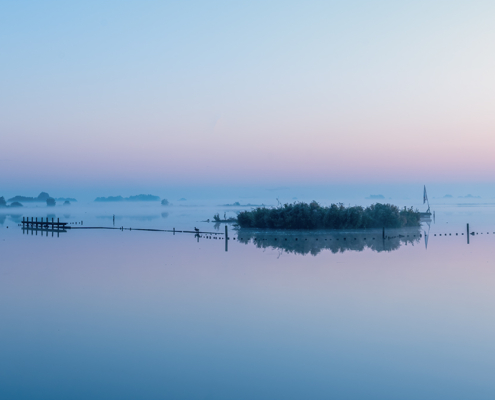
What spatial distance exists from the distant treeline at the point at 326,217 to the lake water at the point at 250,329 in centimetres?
2022

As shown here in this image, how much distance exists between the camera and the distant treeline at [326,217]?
4434 cm

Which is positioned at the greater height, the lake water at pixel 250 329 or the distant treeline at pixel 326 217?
the distant treeline at pixel 326 217

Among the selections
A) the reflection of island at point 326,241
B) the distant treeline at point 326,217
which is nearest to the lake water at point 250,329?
the reflection of island at point 326,241

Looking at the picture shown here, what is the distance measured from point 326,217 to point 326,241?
1074cm

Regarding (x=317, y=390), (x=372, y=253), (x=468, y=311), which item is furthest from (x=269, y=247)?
(x=317, y=390)

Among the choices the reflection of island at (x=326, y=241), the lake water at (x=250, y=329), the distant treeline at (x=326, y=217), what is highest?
the distant treeline at (x=326, y=217)

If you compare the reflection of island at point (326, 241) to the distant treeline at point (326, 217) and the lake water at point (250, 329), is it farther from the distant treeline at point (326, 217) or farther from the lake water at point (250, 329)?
the lake water at point (250, 329)

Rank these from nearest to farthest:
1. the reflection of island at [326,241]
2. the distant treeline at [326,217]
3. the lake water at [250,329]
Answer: the lake water at [250,329], the reflection of island at [326,241], the distant treeline at [326,217]

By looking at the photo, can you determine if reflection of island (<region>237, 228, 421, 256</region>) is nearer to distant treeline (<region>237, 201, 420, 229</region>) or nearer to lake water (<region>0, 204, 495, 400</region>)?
distant treeline (<region>237, 201, 420, 229</region>)

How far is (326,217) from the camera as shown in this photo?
44094 millimetres

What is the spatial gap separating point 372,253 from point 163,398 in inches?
802

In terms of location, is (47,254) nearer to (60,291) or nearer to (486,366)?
(60,291)

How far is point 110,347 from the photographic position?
10.6 m

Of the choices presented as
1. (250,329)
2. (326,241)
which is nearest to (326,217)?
(326,241)
